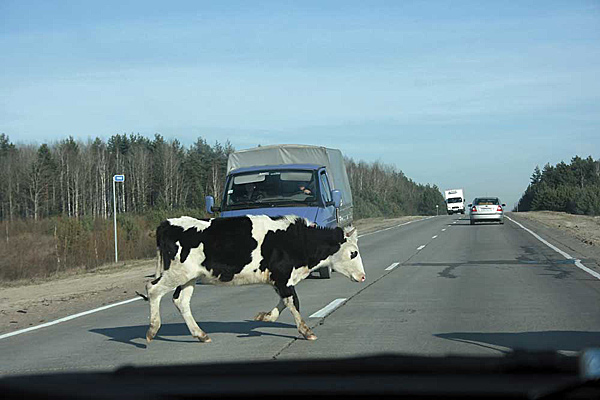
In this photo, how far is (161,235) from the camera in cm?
909

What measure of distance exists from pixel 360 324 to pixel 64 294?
840cm

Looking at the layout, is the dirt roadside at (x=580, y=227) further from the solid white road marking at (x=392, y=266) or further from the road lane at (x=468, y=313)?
the road lane at (x=468, y=313)

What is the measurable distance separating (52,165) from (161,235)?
92.5 metres

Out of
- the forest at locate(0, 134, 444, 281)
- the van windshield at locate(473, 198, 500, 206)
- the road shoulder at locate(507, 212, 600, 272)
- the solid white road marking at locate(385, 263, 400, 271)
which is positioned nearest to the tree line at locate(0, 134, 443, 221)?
the forest at locate(0, 134, 444, 281)

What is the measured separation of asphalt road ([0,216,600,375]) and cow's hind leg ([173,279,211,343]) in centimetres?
14

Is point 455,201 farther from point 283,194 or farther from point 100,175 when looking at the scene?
point 283,194

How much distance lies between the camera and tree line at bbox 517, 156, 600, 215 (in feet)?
315

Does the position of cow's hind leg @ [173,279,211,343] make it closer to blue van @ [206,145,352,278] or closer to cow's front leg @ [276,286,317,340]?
cow's front leg @ [276,286,317,340]

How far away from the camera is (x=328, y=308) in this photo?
1179 cm

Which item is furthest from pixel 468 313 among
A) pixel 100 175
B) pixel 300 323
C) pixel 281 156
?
pixel 100 175

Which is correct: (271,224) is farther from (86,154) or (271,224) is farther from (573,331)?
(86,154)

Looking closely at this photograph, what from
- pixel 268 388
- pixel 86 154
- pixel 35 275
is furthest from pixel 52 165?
pixel 268 388

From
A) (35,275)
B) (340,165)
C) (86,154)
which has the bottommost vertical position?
(35,275)

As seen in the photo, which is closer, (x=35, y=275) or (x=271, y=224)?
(x=271, y=224)
